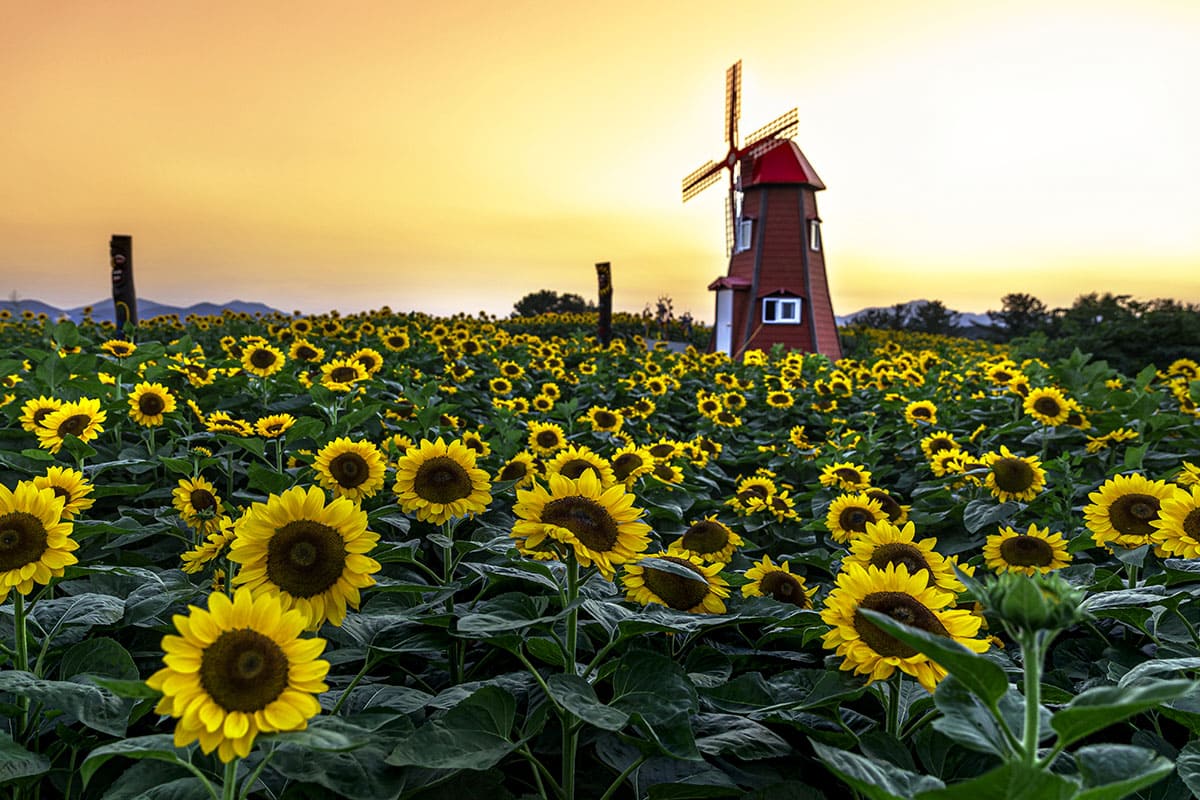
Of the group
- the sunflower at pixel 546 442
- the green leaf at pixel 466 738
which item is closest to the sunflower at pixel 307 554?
the green leaf at pixel 466 738

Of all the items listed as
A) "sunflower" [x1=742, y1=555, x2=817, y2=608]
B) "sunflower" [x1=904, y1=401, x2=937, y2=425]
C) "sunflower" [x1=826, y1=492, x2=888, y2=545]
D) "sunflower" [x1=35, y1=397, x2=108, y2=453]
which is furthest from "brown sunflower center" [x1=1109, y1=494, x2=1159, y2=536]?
"sunflower" [x1=35, y1=397, x2=108, y2=453]

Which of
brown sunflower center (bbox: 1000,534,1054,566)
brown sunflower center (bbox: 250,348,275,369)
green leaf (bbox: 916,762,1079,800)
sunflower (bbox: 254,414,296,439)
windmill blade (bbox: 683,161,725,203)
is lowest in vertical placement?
brown sunflower center (bbox: 1000,534,1054,566)

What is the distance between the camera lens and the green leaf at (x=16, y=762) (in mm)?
1626

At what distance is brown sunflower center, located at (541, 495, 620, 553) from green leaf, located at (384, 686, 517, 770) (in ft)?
1.42

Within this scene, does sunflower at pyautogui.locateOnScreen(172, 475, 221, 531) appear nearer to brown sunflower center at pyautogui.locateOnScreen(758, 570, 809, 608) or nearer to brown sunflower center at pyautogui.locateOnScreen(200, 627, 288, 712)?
brown sunflower center at pyautogui.locateOnScreen(200, 627, 288, 712)

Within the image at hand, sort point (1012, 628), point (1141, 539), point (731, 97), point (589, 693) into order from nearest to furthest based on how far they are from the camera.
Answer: point (1012, 628) < point (589, 693) < point (1141, 539) < point (731, 97)

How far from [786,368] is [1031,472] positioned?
22.5 feet

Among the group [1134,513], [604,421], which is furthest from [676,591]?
[604,421]

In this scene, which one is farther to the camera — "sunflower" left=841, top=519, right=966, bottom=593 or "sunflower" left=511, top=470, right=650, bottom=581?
"sunflower" left=841, top=519, right=966, bottom=593

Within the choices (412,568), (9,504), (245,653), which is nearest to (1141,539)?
(412,568)

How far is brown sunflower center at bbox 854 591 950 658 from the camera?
1.84 metres

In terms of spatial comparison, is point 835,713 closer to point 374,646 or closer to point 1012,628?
point 1012,628

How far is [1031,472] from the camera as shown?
157 inches

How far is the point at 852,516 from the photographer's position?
3.55 meters
